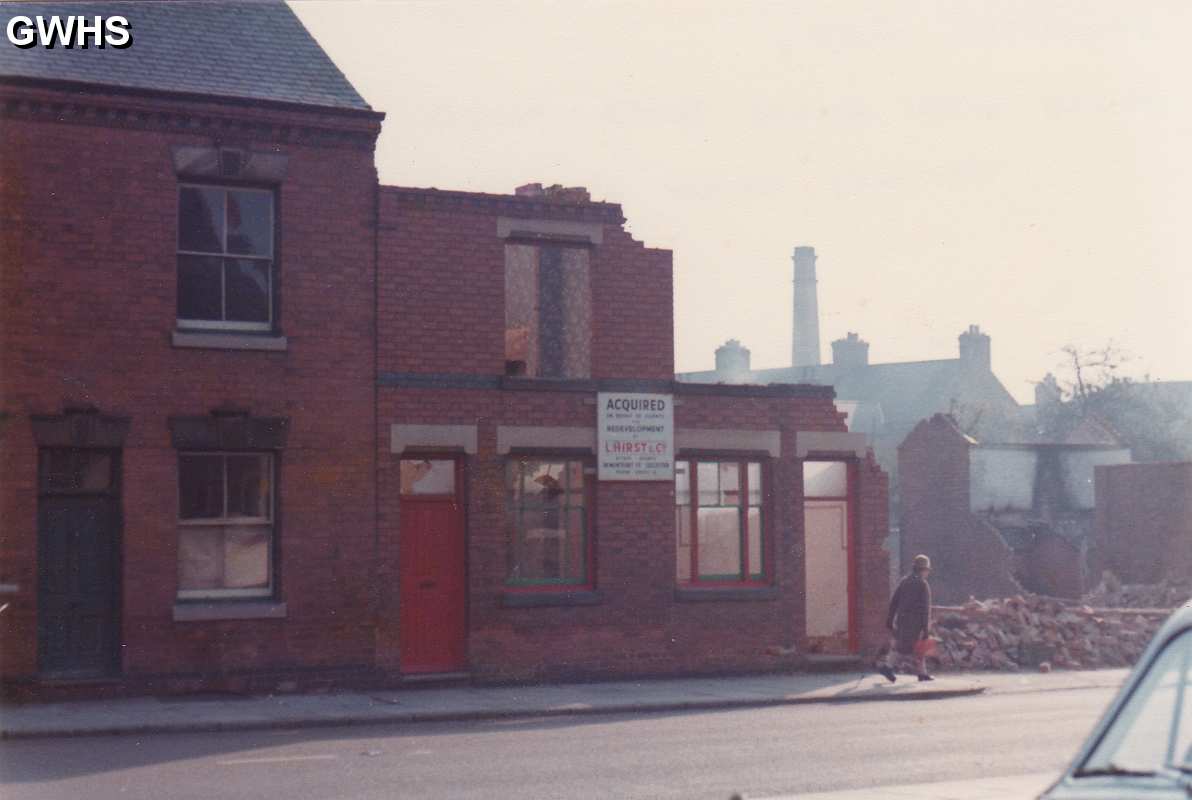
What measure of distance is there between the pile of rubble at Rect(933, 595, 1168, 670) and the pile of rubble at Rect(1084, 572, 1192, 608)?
8.89 m

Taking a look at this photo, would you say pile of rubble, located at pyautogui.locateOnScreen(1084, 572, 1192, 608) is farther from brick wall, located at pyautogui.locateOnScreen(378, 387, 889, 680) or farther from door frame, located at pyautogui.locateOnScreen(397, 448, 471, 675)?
door frame, located at pyautogui.locateOnScreen(397, 448, 471, 675)

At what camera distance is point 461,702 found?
20.3 metres

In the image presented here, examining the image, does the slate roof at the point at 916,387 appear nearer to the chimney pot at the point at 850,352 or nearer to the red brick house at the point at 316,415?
the chimney pot at the point at 850,352

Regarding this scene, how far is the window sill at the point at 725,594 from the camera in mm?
24359

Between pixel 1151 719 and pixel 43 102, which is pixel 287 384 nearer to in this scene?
pixel 43 102

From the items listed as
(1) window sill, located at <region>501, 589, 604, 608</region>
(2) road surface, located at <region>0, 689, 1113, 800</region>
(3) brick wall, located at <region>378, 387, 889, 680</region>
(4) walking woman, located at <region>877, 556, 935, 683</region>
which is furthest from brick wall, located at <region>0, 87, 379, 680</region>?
(4) walking woman, located at <region>877, 556, 935, 683</region>

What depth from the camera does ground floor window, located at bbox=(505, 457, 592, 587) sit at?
76.4 feet

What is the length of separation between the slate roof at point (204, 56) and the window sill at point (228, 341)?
3.03 meters

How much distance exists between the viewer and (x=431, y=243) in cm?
2266

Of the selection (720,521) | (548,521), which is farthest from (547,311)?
(720,521)

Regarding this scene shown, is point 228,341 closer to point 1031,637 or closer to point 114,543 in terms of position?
point 114,543

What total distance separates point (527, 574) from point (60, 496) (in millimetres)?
6522

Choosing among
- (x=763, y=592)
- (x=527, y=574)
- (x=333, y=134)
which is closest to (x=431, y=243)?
(x=333, y=134)

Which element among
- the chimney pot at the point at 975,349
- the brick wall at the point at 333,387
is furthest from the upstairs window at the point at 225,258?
the chimney pot at the point at 975,349
